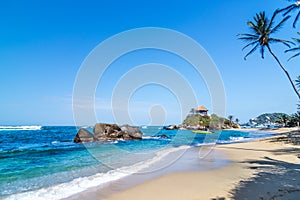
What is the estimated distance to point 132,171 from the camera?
10773 mm

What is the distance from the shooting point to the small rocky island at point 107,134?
2946 centimetres

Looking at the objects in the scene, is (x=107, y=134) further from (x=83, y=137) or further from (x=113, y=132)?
(x=83, y=137)

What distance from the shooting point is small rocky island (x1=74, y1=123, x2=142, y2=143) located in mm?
29459

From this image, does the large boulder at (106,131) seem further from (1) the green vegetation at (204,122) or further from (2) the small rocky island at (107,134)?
(1) the green vegetation at (204,122)

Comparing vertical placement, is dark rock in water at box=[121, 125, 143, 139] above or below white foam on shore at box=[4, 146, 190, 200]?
above

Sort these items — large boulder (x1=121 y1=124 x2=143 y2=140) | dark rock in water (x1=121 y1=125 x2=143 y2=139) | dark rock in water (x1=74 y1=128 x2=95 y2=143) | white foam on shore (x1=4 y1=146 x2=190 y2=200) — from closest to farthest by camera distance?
white foam on shore (x1=4 y1=146 x2=190 y2=200), dark rock in water (x1=74 y1=128 x2=95 y2=143), large boulder (x1=121 y1=124 x2=143 y2=140), dark rock in water (x1=121 y1=125 x2=143 y2=139)

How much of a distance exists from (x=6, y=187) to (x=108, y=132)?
82.4 ft

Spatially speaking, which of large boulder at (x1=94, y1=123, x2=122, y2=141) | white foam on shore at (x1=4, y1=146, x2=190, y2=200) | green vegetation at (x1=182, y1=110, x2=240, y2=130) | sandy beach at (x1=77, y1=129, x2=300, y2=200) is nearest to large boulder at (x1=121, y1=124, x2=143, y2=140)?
large boulder at (x1=94, y1=123, x2=122, y2=141)

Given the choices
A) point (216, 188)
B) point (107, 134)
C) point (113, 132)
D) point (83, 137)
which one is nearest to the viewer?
point (216, 188)

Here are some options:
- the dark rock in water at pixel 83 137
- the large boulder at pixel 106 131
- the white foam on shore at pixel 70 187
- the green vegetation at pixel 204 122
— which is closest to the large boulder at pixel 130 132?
the large boulder at pixel 106 131

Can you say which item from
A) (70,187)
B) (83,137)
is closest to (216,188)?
(70,187)

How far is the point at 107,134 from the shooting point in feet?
108

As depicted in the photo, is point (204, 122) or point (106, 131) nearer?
point (106, 131)

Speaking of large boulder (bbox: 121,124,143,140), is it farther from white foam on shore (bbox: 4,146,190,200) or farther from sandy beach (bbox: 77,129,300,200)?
sandy beach (bbox: 77,129,300,200)
